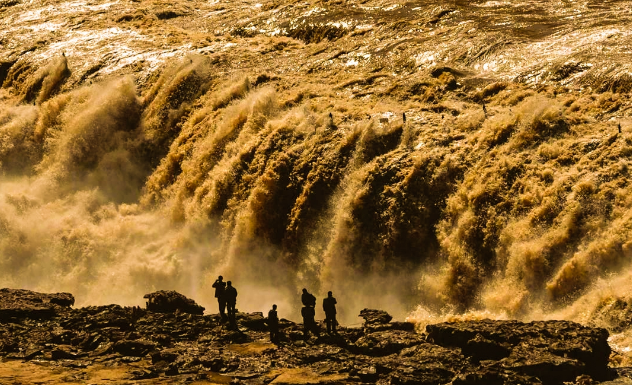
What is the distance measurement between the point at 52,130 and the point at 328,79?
37.3 ft

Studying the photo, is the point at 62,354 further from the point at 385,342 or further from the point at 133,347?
the point at 385,342

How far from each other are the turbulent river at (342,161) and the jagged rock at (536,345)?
5.07 feet

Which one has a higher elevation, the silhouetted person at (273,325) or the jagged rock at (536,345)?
the silhouetted person at (273,325)

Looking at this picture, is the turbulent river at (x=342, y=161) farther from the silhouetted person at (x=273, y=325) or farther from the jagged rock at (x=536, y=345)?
the silhouetted person at (x=273, y=325)

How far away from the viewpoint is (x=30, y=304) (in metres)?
20.8

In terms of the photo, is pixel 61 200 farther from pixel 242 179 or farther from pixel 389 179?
pixel 389 179

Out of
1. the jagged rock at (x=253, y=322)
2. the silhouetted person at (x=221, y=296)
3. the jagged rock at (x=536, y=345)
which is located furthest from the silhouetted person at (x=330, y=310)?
the silhouetted person at (x=221, y=296)

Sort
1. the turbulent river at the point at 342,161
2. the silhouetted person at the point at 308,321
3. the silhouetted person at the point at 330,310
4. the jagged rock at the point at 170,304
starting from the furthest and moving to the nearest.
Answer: the jagged rock at the point at 170,304
the turbulent river at the point at 342,161
the silhouetted person at the point at 330,310
the silhouetted person at the point at 308,321

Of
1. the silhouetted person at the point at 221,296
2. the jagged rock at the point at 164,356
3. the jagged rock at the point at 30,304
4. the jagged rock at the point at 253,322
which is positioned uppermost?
the jagged rock at the point at 30,304

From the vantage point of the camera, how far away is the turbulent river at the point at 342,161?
765 inches

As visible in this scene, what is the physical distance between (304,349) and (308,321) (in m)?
0.93

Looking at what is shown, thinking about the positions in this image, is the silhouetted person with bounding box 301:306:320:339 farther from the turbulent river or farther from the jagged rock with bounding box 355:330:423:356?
the turbulent river

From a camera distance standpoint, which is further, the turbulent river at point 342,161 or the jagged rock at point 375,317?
the turbulent river at point 342,161

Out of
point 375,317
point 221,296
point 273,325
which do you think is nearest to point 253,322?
point 221,296
